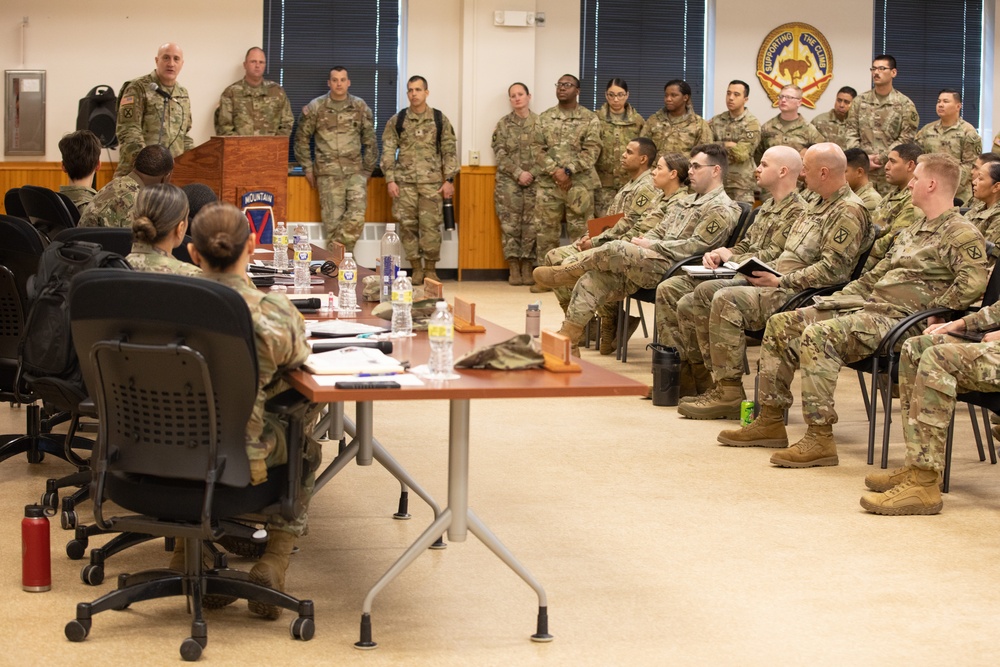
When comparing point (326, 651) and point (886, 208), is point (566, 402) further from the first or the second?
point (326, 651)

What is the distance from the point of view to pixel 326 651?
11.1 ft

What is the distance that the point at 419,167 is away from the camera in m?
12.0

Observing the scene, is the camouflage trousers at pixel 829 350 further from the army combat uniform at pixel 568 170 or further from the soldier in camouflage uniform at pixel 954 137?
the army combat uniform at pixel 568 170

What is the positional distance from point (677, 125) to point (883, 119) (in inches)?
72.7

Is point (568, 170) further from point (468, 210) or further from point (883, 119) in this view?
point (883, 119)

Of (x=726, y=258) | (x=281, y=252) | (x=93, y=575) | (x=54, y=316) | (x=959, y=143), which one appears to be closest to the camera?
(x=93, y=575)

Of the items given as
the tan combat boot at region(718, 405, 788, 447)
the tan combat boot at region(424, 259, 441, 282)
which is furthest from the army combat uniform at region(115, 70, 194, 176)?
the tan combat boot at region(718, 405, 788, 447)

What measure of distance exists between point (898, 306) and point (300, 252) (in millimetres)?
2576

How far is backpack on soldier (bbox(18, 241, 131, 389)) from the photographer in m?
4.32

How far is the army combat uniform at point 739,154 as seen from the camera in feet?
39.3

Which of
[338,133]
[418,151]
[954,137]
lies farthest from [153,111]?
[954,137]

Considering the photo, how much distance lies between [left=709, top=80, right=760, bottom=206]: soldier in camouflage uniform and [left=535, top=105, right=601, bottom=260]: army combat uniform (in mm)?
1200

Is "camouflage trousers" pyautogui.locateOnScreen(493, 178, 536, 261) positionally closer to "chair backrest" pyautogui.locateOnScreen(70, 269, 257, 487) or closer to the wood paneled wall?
the wood paneled wall

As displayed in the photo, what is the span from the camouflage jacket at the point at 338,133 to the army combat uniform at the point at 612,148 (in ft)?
5.10
